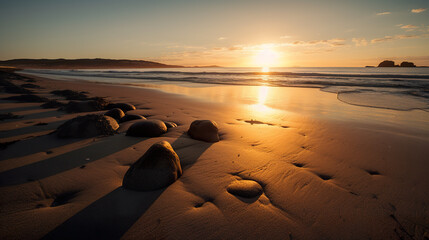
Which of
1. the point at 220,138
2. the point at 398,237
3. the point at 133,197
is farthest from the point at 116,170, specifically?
the point at 398,237

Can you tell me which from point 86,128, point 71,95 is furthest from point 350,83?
point 71,95

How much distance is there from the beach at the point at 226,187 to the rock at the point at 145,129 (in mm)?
172

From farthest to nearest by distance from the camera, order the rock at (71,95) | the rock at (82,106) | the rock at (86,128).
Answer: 1. the rock at (71,95)
2. the rock at (82,106)
3. the rock at (86,128)

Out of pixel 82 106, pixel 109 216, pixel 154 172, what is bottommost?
pixel 109 216

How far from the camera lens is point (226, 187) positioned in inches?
85.7

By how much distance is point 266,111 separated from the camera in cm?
608

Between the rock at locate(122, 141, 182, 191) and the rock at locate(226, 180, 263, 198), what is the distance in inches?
27.4

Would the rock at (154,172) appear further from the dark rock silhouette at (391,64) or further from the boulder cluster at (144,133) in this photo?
the dark rock silhouette at (391,64)

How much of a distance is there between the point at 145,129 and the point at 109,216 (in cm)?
212

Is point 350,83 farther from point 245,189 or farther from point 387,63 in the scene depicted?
point 387,63

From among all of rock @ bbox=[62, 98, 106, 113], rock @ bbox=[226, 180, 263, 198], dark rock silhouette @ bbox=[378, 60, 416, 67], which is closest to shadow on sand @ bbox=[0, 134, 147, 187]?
rock @ bbox=[226, 180, 263, 198]

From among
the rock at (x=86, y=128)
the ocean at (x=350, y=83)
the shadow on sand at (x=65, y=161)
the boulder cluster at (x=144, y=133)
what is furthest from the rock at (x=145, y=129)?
the ocean at (x=350, y=83)

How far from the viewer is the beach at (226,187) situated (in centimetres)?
162

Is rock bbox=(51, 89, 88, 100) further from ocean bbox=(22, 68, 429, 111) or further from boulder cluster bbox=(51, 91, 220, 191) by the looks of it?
ocean bbox=(22, 68, 429, 111)
